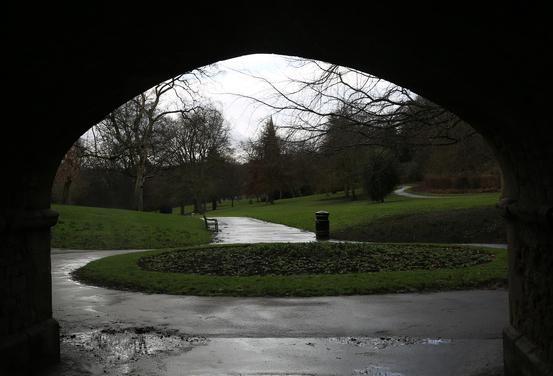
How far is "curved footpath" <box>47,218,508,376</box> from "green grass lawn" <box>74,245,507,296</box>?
48 cm

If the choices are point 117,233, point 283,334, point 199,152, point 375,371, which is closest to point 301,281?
point 283,334

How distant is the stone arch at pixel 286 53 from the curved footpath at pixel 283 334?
2.71 ft

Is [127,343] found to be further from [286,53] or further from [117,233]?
[117,233]

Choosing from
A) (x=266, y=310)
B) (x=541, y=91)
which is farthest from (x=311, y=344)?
(x=541, y=91)

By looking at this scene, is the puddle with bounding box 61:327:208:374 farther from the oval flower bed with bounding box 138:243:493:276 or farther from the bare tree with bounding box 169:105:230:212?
the bare tree with bounding box 169:105:230:212

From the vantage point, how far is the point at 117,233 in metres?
24.1

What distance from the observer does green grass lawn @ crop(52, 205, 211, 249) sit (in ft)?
69.9

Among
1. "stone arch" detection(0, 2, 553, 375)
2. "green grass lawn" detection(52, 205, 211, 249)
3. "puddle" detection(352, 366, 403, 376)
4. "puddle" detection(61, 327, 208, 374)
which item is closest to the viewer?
"stone arch" detection(0, 2, 553, 375)

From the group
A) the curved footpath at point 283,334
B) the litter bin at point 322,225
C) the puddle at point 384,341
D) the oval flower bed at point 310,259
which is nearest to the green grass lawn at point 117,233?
the litter bin at point 322,225

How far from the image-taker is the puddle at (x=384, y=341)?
6645 millimetres

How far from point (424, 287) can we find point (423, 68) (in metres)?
6.29

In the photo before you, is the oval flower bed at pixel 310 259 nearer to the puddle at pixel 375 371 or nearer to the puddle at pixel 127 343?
the puddle at pixel 127 343

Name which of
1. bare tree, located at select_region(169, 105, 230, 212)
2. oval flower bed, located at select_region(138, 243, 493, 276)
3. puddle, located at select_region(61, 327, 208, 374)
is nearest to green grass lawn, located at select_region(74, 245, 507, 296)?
oval flower bed, located at select_region(138, 243, 493, 276)

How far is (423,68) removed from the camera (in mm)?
4953
